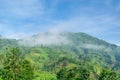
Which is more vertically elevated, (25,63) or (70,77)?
(25,63)

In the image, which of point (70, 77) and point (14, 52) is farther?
point (70, 77)

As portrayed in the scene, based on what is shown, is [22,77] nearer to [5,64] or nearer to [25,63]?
[25,63]

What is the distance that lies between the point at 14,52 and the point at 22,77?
2591 cm

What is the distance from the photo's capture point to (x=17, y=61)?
15975 centimetres

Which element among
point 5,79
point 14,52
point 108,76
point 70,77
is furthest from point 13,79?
point 108,76

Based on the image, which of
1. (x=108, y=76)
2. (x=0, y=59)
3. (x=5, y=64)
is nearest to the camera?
(x=5, y=64)

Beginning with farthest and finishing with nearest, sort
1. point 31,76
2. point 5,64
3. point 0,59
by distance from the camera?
point 31,76 < point 0,59 < point 5,64

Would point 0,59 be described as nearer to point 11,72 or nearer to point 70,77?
point 11,72

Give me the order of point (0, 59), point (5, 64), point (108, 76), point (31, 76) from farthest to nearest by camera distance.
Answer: point (108, 76), point (31, 76), point (0, 59), point (5, 64)

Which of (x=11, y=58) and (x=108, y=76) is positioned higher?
(x=11, y=58)

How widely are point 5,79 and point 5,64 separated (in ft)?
31.9

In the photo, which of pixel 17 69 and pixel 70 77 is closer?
pixel 17 69

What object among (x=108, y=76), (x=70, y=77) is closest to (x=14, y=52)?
(x=70, y=77)

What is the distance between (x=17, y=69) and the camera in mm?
165250
